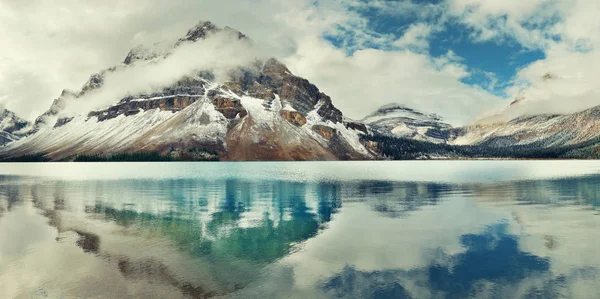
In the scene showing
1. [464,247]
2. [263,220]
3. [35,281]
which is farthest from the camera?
[263,220]

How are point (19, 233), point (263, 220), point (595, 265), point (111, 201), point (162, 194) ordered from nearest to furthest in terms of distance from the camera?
point (595, 265), point (19, 233), point (263, 220), point (111, 201), point (162, 194)

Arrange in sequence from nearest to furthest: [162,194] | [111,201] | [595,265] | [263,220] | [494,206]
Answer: [595,265] → [263,220] → [494,206] → [111,201] → [162,194]

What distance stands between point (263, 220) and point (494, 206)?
3482 centimetres

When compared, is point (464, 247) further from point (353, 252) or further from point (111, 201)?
point (111, 201)

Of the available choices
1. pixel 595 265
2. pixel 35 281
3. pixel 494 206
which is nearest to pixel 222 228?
pixel 35 281

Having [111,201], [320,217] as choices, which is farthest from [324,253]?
[111,201]

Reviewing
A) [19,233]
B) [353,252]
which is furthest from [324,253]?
[19,233]

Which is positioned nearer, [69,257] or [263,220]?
[69,257]

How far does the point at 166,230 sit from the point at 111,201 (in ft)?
105

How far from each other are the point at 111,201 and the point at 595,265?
221ft

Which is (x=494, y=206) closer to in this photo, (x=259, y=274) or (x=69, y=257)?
(x=259, y=274)

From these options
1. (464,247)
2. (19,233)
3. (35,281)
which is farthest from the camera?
(19,233)

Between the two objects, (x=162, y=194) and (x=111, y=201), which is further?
(x=162, y=194)

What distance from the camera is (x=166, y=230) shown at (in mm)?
45406
